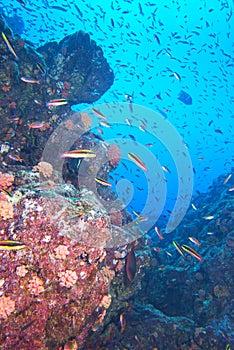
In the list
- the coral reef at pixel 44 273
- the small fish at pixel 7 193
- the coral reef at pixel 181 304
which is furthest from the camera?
the coral reef at pixel 181 304

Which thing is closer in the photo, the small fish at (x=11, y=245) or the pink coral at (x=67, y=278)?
the small fish at (x=11, y=245)

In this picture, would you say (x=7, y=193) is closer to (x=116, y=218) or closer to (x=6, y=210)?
(x=6, y=210)

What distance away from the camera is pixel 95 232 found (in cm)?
324

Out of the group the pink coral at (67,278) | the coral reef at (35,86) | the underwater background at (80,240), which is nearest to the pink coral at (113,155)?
the underwater background at (80,240)

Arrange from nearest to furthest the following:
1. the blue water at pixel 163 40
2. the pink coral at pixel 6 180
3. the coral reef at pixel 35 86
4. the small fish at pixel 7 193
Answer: the small fish at pixel 7 193
the pink coral at pixel 6 180
the coral reef at pixel 35 86
the blue water at pixel 163 40

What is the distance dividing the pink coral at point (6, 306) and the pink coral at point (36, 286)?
0.26 meters

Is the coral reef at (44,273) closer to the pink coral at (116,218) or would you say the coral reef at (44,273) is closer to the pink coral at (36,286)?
the pink coral at (36,286)

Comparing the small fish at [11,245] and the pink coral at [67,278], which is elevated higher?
the small fish at [11,245]

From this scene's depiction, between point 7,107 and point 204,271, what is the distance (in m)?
8.93

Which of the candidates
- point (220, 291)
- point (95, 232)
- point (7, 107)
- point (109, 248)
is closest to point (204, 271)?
point (220, 291)

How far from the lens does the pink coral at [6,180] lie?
3.54 metres

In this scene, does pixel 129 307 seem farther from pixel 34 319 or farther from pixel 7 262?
pixel 7 262

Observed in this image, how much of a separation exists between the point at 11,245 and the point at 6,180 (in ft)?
3.80

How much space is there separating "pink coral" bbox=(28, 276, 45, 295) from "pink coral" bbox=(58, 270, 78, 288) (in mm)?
262
